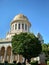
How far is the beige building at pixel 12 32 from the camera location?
6151 cm

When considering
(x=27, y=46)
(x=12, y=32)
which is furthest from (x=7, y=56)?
(x=27, y=46)

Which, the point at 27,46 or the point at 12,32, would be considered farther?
the point at 12,32

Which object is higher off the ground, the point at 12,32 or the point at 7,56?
the point at 12,32

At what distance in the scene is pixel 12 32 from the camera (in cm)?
6738

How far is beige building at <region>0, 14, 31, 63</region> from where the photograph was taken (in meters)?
61.5

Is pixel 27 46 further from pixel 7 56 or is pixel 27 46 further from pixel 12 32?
pixel 12 32

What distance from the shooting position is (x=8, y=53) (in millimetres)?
62844

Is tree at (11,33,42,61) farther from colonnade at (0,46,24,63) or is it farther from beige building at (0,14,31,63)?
beige building at (0,14,31,63)

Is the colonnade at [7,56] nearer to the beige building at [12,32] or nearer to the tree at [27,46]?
the beige building at [12,32]

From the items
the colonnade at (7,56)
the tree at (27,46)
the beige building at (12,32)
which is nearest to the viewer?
the tree at (27,46)

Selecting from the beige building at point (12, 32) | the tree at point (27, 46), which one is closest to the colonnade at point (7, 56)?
the beige building at point (12, 32)


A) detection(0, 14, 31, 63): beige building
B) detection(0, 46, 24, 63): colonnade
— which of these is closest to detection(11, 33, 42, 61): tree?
detection(0, 46, 24, 63): colonnade


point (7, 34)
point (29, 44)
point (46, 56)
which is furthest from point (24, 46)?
point (7, 34)

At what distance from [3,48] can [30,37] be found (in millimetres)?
18348
